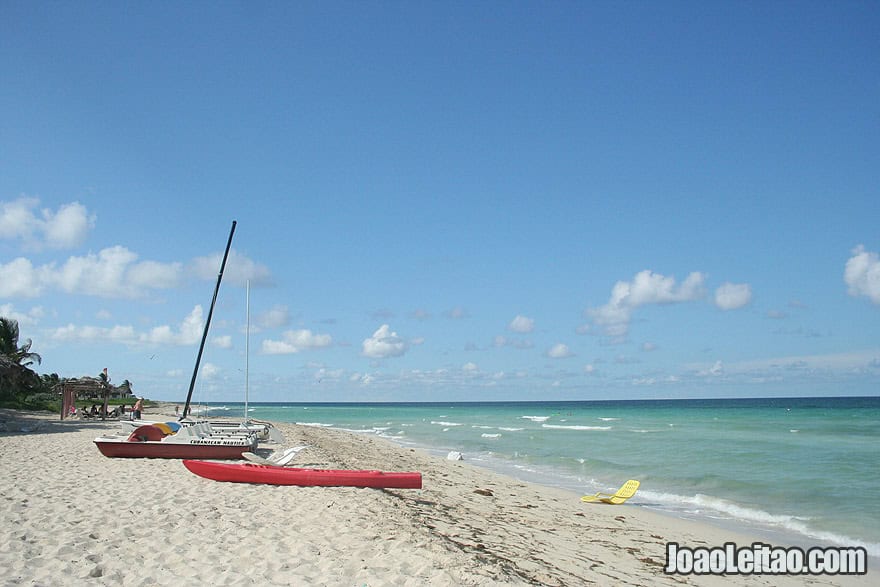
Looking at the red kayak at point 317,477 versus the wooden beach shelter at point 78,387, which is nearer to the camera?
the red kayak at point 317,477

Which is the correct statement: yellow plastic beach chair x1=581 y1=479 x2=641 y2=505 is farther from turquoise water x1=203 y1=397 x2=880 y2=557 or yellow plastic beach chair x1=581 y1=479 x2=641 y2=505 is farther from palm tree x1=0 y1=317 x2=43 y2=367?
palm tree x1=0 y1=317 x2=43 y2=367

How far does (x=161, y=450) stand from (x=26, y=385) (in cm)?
2853

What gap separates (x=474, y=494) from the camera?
12.6m

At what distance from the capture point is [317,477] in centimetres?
1016

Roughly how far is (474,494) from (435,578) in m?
6.97

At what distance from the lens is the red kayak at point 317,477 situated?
398 inches

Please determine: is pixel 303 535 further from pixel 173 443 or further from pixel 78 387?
pixel 78 387

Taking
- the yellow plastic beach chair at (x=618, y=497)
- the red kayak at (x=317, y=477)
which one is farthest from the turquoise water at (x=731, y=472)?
the red kayak at (x=317, y=477)

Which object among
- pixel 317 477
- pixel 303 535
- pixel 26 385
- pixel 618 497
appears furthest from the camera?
pixel 26 385

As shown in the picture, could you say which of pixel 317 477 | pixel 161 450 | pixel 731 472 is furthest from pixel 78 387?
pixel 731 472

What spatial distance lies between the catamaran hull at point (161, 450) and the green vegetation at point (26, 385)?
17329 mm

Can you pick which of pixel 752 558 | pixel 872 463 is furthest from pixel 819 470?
pixel 752 558

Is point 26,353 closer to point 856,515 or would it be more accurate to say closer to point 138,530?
point 138,530

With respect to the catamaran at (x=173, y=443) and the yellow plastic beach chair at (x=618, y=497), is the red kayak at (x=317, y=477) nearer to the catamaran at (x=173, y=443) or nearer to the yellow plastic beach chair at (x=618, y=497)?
the catamaran at (x=173, y=443)
